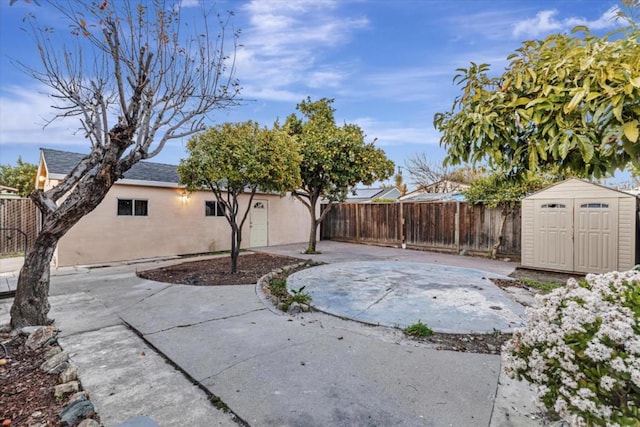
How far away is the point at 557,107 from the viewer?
1.88m

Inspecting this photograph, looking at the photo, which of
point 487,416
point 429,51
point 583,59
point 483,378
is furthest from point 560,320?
point 429,51

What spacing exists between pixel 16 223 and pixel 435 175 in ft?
75.3

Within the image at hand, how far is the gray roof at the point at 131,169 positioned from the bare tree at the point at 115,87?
4737 millimetres

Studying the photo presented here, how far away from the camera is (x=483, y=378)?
2.60 m

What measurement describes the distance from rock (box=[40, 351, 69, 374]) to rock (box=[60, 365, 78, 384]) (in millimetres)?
175

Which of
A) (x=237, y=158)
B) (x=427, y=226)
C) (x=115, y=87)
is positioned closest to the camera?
(x=115, y=87)

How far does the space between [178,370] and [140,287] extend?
12.1ft

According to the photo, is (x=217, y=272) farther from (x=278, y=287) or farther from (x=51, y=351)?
(x=51, y=351)

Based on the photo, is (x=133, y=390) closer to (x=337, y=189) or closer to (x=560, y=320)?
(x=560, y=320)

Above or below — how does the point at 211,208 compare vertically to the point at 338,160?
below

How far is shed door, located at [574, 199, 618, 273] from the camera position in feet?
20.5

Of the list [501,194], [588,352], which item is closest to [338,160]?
[501,194]

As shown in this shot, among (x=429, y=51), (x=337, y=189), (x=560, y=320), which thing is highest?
(x=429, y=51)

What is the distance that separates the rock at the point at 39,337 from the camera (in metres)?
3.12
